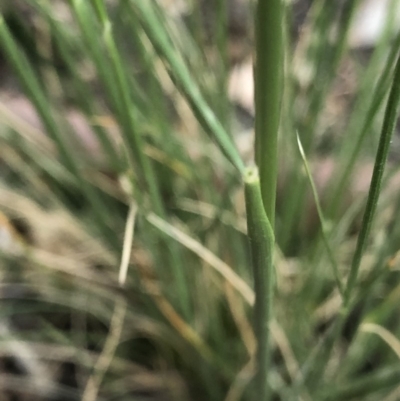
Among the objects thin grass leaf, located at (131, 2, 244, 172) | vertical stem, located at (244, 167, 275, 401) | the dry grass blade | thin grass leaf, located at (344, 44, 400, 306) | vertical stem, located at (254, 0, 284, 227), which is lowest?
vertical stem, located at (244, 167, 275, 401)

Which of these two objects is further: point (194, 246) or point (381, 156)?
point (194, 246)

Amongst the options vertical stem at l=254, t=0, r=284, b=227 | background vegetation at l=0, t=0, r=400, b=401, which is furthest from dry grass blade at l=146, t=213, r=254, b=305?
vertical stem at l=254, t=0, r=284, b=227

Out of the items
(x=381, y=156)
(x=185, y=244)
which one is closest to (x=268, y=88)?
(x=381, y=156)

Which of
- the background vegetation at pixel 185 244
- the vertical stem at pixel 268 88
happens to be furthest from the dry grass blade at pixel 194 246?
the vertical stem at pixel 268 88

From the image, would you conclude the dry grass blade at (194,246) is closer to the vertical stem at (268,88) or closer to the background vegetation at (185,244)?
the background vegetation at (185,244)

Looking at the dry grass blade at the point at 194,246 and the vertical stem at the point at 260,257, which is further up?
the dry grass blade at the point at 194,246

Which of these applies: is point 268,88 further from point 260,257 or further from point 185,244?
point 185,244

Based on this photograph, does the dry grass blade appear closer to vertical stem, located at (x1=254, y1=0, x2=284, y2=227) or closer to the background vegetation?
the background vegetation

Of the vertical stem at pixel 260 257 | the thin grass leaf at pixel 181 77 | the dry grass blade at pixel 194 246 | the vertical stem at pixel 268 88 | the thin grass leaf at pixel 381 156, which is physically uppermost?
the dry grass blade at pixel 194 246
